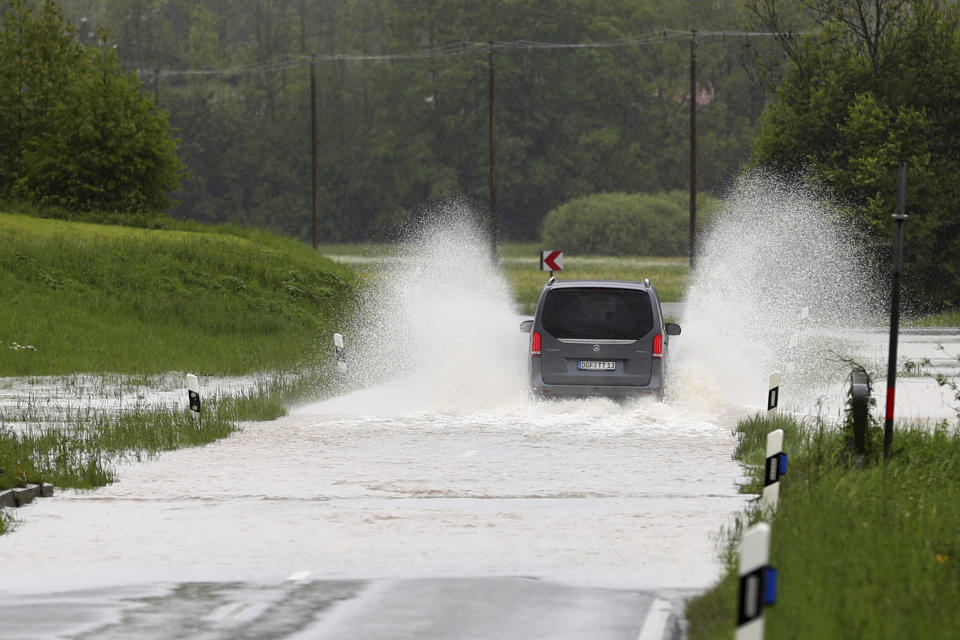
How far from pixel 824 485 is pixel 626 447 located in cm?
599

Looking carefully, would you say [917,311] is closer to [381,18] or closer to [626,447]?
[626,447]

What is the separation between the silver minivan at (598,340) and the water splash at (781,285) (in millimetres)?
8676

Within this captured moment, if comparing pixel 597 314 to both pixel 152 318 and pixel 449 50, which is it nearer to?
pixel 152 318

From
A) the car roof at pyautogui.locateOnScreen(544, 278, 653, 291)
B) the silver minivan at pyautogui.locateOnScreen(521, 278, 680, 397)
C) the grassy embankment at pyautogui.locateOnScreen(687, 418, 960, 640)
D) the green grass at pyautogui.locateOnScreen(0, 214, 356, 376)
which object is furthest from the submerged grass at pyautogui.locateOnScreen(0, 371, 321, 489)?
the green grass at pyautogui.locateOnScreen(0, 214, 356, 376)

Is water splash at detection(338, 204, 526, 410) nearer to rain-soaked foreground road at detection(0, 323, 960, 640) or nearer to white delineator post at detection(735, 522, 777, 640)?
rain-soaked foreground road at detection(0, 323, 960, 640)

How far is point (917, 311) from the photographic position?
52812 millimetres

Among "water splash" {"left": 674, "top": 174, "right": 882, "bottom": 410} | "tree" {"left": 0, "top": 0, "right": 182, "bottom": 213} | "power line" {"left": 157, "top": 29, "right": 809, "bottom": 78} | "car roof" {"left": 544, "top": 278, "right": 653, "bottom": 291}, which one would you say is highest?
"power line" {"left": 157, "top": 29, "right": 809, "bottom": 78}

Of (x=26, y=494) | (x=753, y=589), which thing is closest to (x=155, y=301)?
(x=26, y=494)

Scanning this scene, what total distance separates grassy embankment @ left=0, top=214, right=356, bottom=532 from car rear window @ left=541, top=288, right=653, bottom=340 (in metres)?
4.08

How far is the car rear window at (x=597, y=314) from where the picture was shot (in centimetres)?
2214

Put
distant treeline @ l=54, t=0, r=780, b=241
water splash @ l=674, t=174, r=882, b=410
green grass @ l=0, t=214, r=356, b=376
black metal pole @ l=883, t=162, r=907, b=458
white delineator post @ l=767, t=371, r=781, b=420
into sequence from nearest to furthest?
black metal pole @ l=883, t=162, r=907, b=458, white delineator post @ l=767, t=371, r=781, b=420, green grass @ l=0, t=214, r=356, b=376, water splash @ l=674, t=174, r=882, b=410, distant treeline @ l=54, t=0, r=780, b=241

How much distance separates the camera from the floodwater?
1163 centimetres

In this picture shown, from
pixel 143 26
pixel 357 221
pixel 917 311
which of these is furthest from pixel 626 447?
pixel 143 26

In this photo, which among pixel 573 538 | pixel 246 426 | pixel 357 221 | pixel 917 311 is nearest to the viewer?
pixel 573 538
